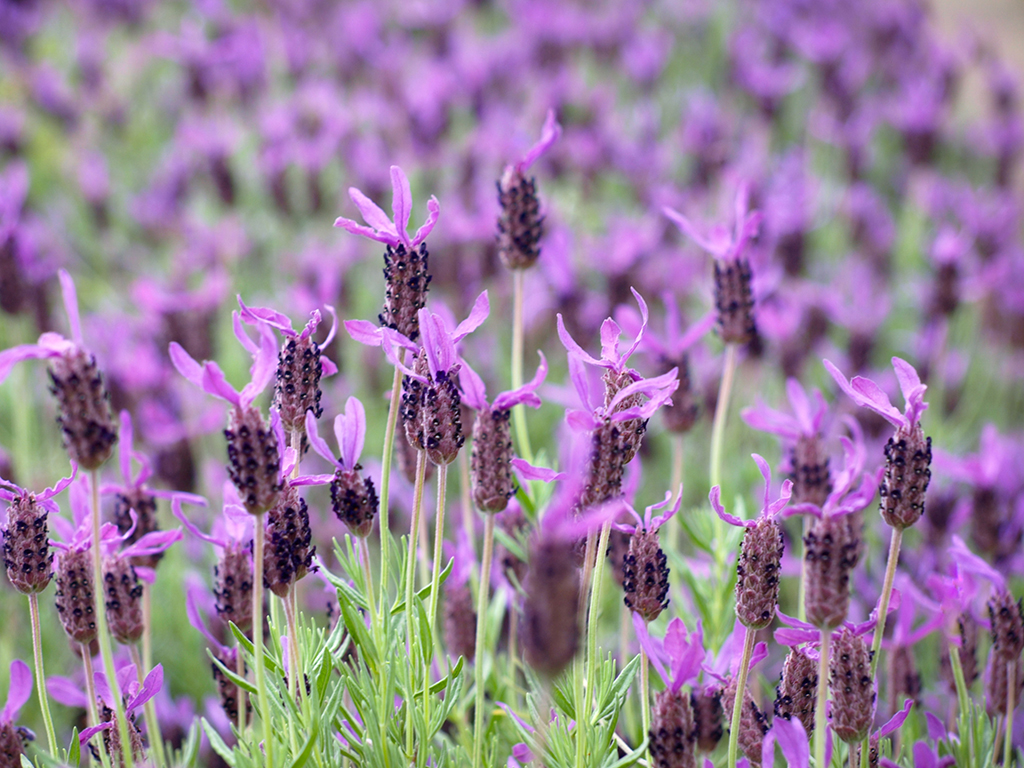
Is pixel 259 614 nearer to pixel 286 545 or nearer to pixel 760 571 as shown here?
pixel 286 545

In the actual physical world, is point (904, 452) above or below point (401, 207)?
below

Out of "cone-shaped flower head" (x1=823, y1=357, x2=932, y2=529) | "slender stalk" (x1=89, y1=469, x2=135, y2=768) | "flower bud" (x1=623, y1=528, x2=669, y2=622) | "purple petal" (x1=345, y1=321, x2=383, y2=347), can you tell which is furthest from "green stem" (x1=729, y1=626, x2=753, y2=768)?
"slender stalk" (x1=89, y1=469, x2=135, y2=768)

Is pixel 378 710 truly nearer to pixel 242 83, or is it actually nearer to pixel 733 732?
pixel 733 732

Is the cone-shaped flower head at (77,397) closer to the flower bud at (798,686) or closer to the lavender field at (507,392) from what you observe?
the lavender field at (507,392)

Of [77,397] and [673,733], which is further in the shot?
[673,733]

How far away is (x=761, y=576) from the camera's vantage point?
41.8 inches

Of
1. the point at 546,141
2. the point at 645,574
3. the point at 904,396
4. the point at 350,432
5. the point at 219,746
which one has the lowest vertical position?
the point at 219,746

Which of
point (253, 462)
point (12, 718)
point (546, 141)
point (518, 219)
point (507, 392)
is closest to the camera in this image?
point (253, 462)

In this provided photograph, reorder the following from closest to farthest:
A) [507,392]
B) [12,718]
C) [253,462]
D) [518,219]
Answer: [253,462] < [507,392] < [12,718] < [518,219]

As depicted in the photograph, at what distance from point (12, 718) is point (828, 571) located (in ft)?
3.25

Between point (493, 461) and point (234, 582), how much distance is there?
399 mm

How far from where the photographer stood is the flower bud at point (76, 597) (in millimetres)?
1106

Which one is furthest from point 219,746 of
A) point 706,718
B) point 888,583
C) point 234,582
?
point 888,583

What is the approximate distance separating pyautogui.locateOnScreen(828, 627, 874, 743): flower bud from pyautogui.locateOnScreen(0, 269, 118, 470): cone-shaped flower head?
822 mm
